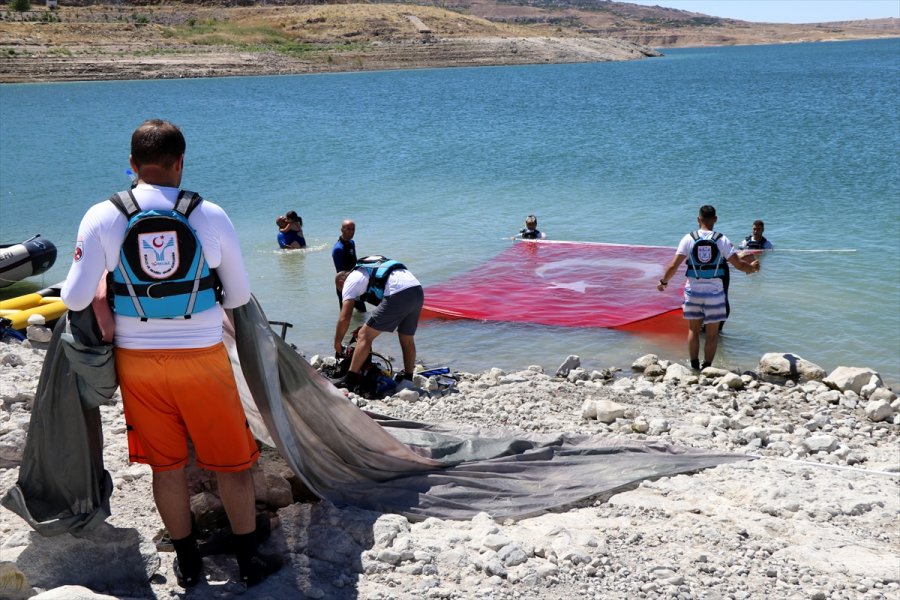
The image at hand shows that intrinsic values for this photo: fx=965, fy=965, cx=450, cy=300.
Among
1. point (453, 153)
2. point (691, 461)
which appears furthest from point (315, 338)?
point (453, 153)

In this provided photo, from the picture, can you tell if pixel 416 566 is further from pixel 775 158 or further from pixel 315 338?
pixel 775 158

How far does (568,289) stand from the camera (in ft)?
45.9

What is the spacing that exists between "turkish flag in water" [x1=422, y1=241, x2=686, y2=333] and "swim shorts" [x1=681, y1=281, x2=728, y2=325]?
178 centimetres

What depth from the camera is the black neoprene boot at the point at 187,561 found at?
164 inches

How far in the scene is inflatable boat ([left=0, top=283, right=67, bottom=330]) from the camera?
1086cm

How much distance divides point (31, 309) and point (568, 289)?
7.16 metres

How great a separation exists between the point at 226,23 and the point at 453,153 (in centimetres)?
7529

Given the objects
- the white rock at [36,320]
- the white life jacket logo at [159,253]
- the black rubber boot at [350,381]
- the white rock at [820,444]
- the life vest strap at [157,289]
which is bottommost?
the white rock at [820,444]

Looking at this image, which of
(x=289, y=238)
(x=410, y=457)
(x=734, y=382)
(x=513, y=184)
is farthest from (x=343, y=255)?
(x=513, y=184)

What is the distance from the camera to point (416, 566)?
14.7ft

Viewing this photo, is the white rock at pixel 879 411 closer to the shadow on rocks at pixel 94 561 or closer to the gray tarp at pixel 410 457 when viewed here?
the gray tarp at pixel 410 457

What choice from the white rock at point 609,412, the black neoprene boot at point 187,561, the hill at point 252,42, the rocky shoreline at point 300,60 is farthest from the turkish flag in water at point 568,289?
the hill at point 252,42

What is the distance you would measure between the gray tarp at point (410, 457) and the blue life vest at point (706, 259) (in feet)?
12.8

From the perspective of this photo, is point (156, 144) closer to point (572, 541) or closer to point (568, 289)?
point (572, 541)
